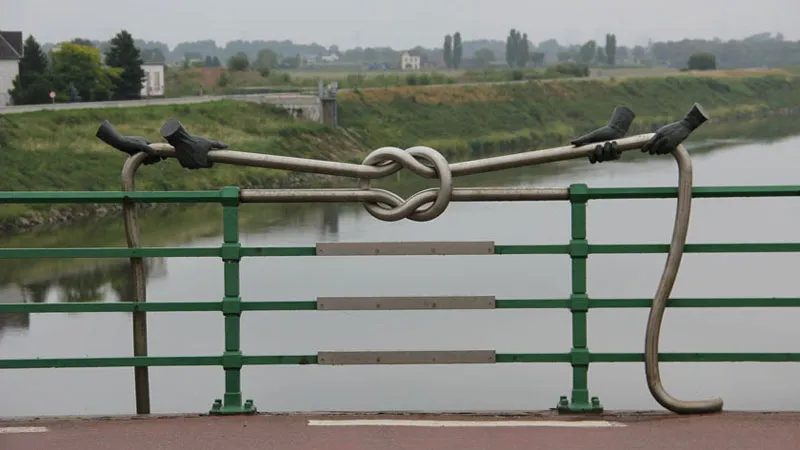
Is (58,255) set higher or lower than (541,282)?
higher

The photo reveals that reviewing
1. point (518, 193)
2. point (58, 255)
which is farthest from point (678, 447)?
point (58, 255)

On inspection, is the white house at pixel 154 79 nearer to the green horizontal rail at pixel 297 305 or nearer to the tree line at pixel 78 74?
the tree line at pixel 78 74

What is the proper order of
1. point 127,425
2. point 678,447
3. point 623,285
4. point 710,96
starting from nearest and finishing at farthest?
point 678,447 → point 127,425 → point 623,285 → point 710,96

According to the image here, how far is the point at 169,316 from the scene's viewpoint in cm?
2269

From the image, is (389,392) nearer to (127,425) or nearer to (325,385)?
(325,385)

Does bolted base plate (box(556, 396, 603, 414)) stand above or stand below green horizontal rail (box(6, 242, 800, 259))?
below

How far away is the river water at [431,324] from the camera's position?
17641 mm

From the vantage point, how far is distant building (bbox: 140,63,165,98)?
87250 mm

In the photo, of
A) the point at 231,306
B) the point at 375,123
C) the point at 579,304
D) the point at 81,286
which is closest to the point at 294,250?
the point at 231,306

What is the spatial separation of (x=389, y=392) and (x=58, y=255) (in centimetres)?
1269

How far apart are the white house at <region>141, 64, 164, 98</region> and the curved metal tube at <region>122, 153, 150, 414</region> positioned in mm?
81412

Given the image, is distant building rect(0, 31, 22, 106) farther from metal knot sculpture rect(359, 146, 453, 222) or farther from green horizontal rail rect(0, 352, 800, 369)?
metal knot sculpture rect(359, 146, 453, 222)

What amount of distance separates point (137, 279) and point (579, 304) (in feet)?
5.88

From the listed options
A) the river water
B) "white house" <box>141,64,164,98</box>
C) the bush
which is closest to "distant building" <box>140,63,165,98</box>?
Result: "white house" <box>141,64,164,98</box>
